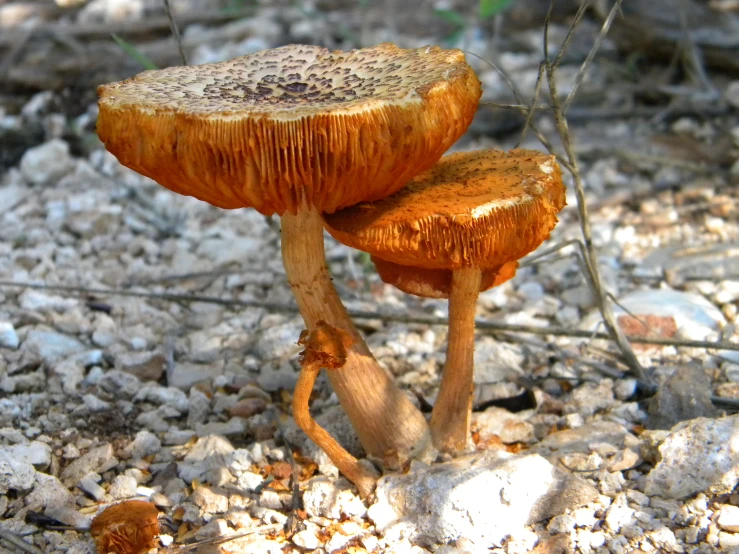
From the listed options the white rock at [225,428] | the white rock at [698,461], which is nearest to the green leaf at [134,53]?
the white rock at [225,428]

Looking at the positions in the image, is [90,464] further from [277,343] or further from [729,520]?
[729,520]

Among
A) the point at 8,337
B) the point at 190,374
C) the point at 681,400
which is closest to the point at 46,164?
the point at 8,337

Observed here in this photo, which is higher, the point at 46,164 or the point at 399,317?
the point at 46,164

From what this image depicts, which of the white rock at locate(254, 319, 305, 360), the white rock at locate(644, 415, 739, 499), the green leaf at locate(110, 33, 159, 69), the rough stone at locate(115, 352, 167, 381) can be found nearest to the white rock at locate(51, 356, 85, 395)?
the rough stone at locate(115, 352, 167, 381)

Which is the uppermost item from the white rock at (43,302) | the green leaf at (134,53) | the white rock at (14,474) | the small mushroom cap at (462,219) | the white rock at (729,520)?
the green leaf at (134,53)

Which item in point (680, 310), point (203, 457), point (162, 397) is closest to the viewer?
point (203, 457)

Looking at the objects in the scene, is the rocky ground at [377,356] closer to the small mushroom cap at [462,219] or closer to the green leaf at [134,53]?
the small mushroom cap at [462,219]

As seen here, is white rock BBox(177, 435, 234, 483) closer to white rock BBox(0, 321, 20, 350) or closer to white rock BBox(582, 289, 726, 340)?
white rock BBox(0, 321, 20, 350)
